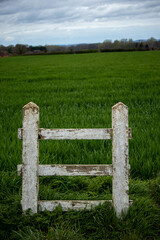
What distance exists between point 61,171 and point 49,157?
4.62ft

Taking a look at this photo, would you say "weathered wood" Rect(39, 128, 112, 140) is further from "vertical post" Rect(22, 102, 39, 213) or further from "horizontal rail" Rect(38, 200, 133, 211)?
"horizontal rail" Rect(38, 200, 133, 211)

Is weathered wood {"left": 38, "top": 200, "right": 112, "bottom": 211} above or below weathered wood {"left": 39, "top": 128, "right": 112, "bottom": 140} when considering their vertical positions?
below

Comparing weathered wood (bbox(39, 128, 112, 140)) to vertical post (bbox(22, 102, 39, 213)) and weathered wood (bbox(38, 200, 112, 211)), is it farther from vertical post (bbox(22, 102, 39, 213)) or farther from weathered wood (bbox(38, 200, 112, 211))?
weathered wood (bbox(38, 200, 112, 211))

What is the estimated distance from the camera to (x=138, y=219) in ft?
8.16

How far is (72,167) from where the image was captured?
8.30ft

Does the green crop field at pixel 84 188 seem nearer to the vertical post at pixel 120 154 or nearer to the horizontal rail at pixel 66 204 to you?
the horizontal rail at pixel 66 204

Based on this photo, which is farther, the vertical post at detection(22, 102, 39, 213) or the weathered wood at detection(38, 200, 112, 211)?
the weathered wood at detection(38, 200, 112, 211)

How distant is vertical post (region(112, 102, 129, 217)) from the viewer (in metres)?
2.43

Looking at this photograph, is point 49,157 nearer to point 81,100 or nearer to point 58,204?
point 58,204

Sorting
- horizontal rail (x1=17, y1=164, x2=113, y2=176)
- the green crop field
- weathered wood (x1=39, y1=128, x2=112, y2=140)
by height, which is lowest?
the green crop field

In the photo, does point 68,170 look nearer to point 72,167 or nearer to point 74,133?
point 72,167

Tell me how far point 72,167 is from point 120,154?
0.50 metres

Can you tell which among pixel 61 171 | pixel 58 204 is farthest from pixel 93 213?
pixel 61 171

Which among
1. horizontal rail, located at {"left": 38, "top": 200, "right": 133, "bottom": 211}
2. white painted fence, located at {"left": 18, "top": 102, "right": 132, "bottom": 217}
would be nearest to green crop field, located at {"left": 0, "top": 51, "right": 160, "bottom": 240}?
horizontal rail, located at {"left": 38, "top": 200, "right": 133, "bottom": 211}
